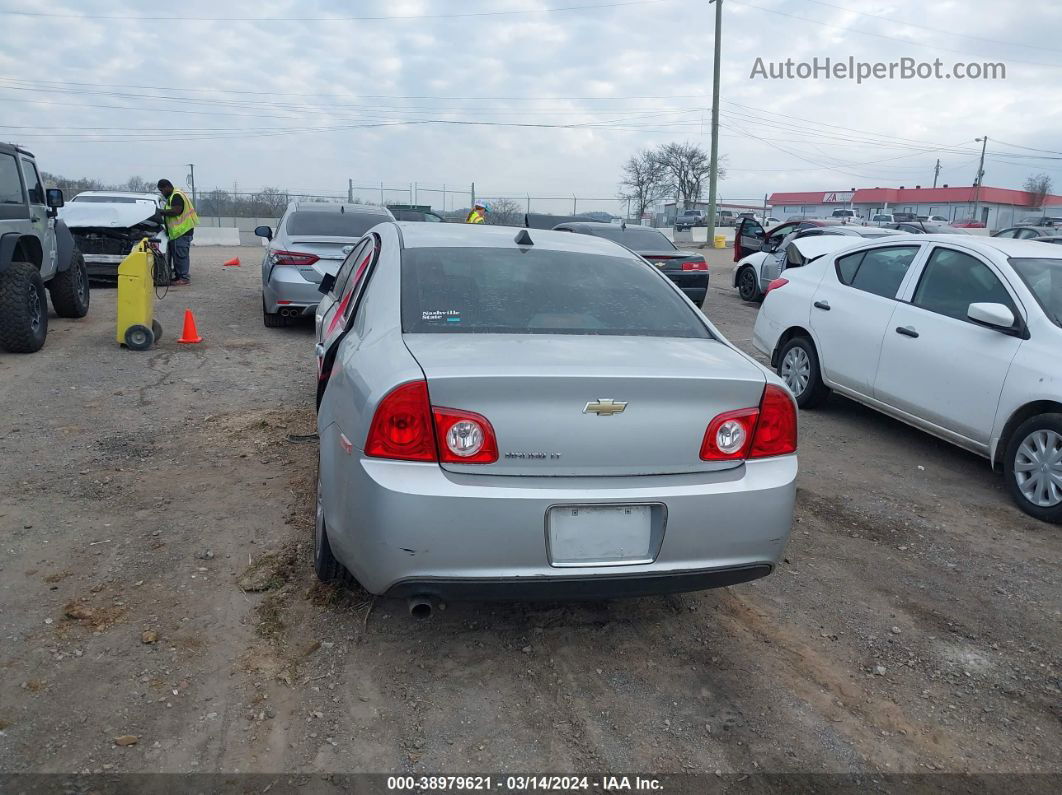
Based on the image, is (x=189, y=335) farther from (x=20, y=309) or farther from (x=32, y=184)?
(x=32, y=184)

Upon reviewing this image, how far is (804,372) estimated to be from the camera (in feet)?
24.0

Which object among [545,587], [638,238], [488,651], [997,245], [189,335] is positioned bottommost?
[488,651]

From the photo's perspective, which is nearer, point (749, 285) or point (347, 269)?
point (347, 269)

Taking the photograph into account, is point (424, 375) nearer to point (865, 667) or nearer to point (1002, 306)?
point (865, 667)

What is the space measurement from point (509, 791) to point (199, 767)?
0.96 metres

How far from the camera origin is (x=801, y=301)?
7.30m

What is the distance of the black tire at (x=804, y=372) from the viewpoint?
714 centimetres

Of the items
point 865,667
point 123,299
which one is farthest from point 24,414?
point 865,667

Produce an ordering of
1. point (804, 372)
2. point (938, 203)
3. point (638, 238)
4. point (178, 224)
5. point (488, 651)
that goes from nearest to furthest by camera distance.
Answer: point (488, 651) < point (804, 372) < point (638, 238) < point (178, 224) < point (938, 203)

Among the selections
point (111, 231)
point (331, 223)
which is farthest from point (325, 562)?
point (111, 231)

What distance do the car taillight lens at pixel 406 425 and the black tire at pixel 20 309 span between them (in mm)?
6904

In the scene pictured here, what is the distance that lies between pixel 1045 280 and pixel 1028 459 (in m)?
1.29

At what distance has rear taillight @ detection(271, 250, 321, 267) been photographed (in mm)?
9680

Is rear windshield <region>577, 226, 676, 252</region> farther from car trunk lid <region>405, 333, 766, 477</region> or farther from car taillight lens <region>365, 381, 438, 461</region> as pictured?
car taillight lens <region>365, 381, 438, 461</region>
